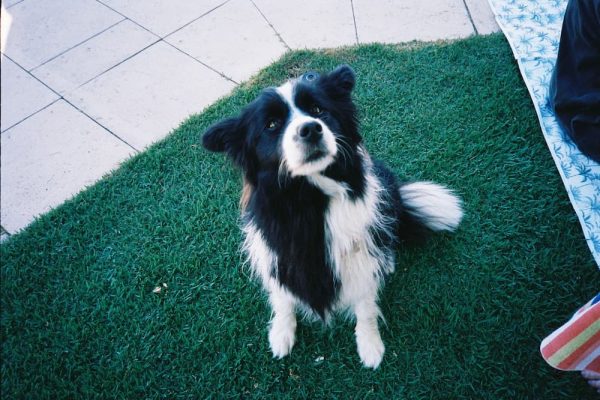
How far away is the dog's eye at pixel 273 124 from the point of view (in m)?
1.85

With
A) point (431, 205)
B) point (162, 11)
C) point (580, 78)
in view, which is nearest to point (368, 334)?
point (431, 205)

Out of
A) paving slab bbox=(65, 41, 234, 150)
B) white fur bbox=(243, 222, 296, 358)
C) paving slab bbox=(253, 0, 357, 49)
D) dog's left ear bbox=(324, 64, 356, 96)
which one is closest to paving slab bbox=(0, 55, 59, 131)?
paving slab bbox=(65, 41, 234, 150)

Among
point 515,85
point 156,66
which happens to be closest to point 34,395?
point 156,66

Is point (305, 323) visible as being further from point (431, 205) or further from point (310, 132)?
point (310, 132)

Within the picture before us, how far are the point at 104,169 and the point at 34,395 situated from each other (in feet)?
6.31

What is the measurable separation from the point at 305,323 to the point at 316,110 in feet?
4.81

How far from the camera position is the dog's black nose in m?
1.65

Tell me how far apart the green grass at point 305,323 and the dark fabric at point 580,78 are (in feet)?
0.93

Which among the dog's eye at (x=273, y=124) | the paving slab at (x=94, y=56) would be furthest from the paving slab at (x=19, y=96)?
the dog's eye at (x=273, y=124)

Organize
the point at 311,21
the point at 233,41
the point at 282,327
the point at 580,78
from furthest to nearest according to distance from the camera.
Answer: the point at 311,21 < the point at 233,41 < the point at 580,78 < the point at 282,327

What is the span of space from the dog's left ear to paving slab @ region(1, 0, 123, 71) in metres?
4.09

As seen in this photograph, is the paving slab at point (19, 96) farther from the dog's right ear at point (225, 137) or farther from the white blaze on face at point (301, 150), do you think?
the white blaze on face at point (301, 150)

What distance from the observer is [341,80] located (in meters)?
1.99

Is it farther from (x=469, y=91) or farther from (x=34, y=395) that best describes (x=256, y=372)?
(x=469, y=91)
